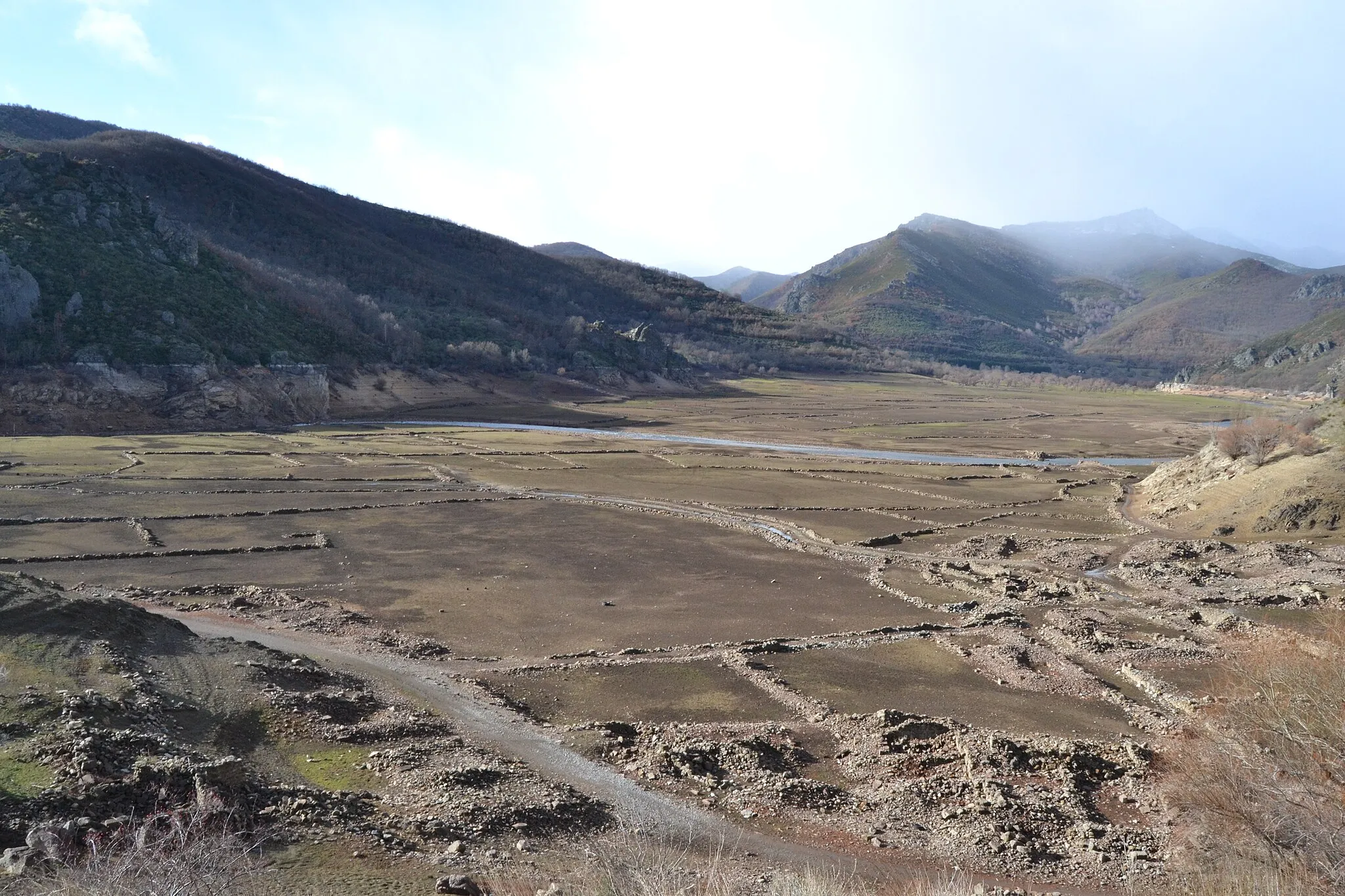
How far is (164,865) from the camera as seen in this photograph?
30.7ft

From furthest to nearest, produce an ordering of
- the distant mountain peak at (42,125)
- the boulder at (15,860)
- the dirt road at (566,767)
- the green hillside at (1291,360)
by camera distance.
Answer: the distant mountain peak at (42,125), the green hillside at (1291,360), the dirt road at (566,767), the boulder at (15,860)

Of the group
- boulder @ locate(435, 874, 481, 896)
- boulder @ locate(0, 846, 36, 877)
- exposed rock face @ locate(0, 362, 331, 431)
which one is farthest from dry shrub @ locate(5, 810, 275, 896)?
exposed rock face @ locate(0, 362, 331, 431)

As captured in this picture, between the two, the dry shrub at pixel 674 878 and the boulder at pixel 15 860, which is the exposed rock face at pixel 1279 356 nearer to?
the dry shrub at pixel 674 878

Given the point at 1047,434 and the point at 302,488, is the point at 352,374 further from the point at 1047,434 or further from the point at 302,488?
the point at 1047,434

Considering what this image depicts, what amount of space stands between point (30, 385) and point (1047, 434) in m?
95.7

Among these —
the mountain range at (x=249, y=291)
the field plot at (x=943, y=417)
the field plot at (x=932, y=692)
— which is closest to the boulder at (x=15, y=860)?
the field plot at (x=932, y=692)

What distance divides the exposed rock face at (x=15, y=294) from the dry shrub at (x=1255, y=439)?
93.1 meters

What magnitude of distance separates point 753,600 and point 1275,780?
17.3 m

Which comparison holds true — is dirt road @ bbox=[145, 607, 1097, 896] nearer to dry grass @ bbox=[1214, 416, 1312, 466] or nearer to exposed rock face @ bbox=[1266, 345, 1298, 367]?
dry grass @ bbox=[1214, 416, 1312, 466]

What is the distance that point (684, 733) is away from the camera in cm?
1770

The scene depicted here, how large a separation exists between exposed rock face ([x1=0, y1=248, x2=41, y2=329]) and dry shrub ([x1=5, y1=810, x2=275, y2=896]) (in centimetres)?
8187

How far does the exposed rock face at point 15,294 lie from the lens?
244ft

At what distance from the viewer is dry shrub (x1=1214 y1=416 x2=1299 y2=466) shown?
143 feet

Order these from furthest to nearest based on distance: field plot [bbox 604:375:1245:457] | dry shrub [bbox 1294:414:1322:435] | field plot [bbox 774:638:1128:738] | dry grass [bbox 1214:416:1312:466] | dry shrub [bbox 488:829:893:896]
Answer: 1. field plot [bbox 604:375:1245:457]
2. dry shrub [bbox 1294:414:1322:435]
3. dry grass [bbox 1214:416:1312:466]
4. field plot [bbox 774:638:1128:738]
5. dry shrub [bbox 488:829:893:896]
